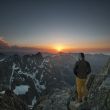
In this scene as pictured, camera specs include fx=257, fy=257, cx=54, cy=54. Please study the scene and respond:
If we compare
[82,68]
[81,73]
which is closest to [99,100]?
[81,73]

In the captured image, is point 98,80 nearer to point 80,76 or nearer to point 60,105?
point 80,76

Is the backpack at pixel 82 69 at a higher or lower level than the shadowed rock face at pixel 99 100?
higher

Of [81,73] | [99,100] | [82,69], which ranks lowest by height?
[99,100]

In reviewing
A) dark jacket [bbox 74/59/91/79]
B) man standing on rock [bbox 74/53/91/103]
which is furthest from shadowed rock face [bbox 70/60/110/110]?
dark jacket [bbox 74/59/91/79]

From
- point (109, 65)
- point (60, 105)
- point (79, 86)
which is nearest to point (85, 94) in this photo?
point (79, 86)

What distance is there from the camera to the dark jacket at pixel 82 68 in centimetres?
2144

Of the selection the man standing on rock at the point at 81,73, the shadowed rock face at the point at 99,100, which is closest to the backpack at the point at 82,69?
the man standing on rock at the point at 81,73

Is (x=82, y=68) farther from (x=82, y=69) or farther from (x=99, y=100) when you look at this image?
(x=99, y=100)

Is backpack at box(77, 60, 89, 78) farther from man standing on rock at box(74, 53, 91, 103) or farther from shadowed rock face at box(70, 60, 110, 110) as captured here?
shadowed rock face at box(70, 60, 110, 110)

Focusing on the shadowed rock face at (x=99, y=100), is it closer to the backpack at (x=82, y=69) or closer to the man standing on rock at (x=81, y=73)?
the man standing on rock at (x=81, y=73)

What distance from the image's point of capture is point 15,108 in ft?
636

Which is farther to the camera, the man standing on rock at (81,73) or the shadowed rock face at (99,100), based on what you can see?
the man standing on rock at (81,73)

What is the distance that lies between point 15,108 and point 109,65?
178278 millimetres

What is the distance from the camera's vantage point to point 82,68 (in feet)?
70.4
